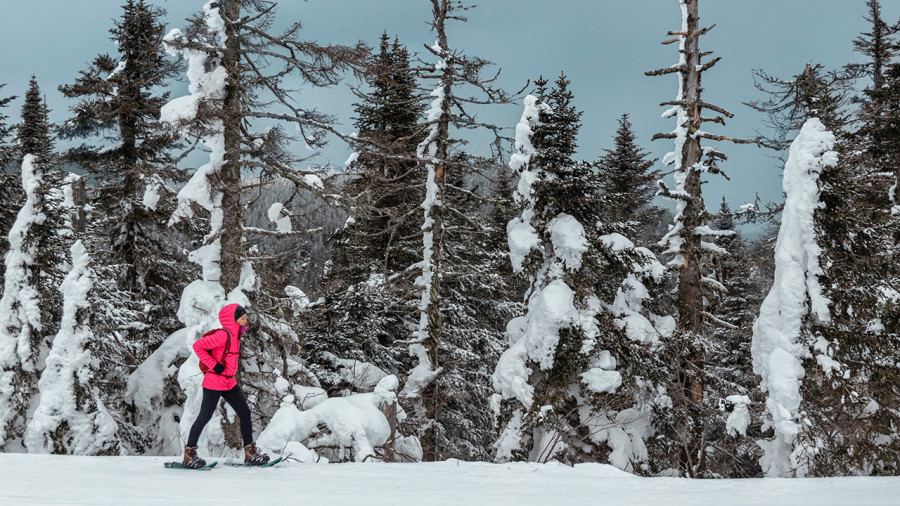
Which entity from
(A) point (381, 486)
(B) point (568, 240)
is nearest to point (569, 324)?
(B) point (568, 240)

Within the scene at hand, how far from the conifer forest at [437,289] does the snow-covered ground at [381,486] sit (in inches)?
78.6

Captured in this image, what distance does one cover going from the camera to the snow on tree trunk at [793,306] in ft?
30.4

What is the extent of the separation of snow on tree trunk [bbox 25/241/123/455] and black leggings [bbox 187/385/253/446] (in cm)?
749

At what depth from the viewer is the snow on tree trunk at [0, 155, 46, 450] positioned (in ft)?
46.2

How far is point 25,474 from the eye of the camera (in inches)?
219

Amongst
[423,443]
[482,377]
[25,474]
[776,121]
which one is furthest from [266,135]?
[776,121]

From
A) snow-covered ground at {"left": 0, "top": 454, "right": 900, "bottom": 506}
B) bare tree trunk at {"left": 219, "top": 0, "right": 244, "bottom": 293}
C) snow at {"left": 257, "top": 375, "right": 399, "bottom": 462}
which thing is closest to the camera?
snow-covered ground at {"left": 0, "top": 454, "right": 900, "bottom": 506}

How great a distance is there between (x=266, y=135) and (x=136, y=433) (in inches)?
300

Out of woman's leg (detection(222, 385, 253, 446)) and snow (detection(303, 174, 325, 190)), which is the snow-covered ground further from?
snow (detection(303, 174, 325, 190))

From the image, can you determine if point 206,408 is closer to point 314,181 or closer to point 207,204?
point 207,204

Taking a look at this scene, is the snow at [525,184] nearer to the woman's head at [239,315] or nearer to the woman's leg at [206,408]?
the woman's head at [239,315]

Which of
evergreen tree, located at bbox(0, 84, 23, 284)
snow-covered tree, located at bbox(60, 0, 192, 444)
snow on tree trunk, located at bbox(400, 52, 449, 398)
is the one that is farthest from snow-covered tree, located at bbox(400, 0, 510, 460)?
evergreen tree, located at bbox(0, 84, 23, 284)

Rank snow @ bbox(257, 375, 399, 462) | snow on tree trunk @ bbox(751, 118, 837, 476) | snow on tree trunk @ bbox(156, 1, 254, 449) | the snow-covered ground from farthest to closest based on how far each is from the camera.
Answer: snow on tree trunk @ bbox(156, 1, 254, 449) → snow on tree trunk @ bbox(751, 118, 837, 476) → snow @ bbox(257, 375, 399, 462) → the snow-covered ground

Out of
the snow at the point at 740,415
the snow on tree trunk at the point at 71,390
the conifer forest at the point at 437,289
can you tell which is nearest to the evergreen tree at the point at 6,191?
the conifer forest at the point at 437,289
